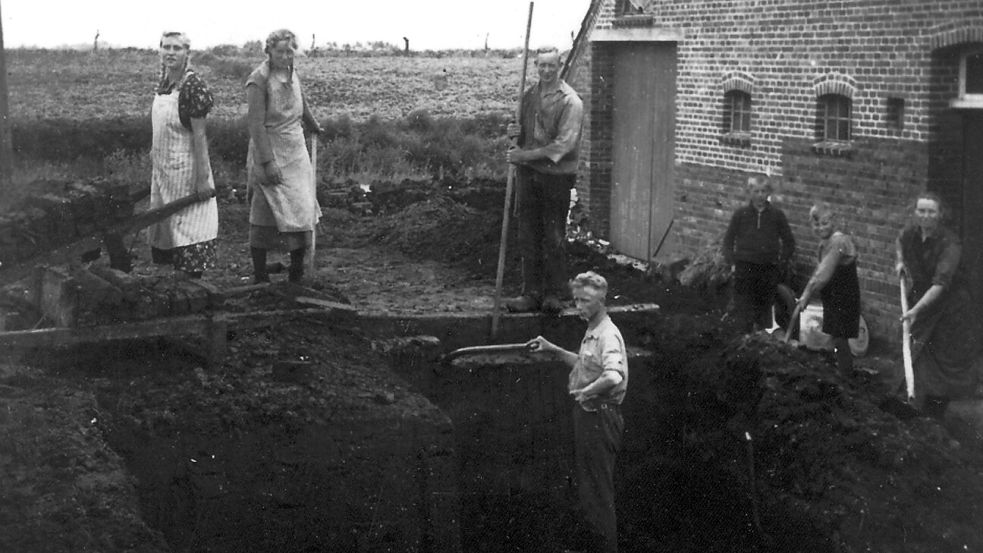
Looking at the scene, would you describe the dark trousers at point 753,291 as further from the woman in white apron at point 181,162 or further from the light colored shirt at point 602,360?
the woman in white apron at point 181,162

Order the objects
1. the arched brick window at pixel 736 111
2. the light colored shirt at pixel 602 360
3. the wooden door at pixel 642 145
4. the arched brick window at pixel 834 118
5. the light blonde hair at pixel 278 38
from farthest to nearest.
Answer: the wooden door at pixel 642 145 < the arched brick window at pixel 736 111 < the arched brick window at pixel 834 118 < the light blonde hair at pixel 278 38 < the light colored shirt at pixel 602 360

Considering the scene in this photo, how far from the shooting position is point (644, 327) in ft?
37.6

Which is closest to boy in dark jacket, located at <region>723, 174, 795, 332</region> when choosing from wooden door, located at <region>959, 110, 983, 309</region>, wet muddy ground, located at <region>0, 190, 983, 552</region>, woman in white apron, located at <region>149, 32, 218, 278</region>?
wet muddy ground, located at <region>0, 190, 983, 552</region>

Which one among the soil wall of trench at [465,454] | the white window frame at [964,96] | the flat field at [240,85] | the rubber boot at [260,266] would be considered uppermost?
the flat field at [240,85]

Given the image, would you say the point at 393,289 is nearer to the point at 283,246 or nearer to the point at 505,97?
the point at 283,246

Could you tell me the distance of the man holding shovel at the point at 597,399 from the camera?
8.30m

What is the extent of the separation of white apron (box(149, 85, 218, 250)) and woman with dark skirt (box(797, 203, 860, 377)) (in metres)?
4.91

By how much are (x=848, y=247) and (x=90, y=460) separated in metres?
6.39

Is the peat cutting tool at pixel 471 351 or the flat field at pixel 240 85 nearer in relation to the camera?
the peat cutting tool at pixel 471 351

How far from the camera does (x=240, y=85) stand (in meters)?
→ 42.0

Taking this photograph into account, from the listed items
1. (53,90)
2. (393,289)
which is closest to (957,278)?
(393,289)

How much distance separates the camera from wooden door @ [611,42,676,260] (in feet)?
56.5

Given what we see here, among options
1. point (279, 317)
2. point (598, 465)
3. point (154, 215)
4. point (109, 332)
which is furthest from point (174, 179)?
point (598, 465)

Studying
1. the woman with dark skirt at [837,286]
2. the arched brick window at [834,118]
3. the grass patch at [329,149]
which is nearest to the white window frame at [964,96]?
the arched brick window at [834,118]
